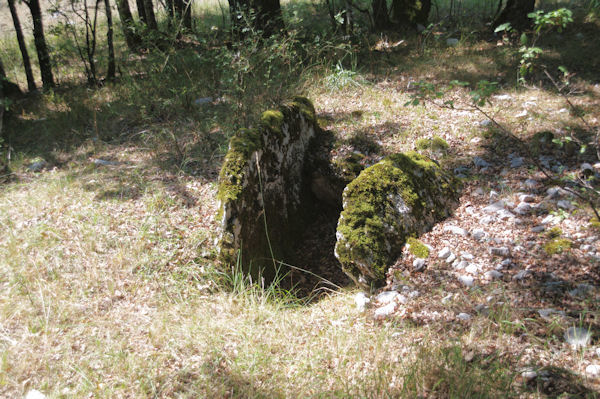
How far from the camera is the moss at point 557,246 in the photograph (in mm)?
2785

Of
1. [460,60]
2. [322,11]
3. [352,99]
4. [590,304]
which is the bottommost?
[590,304]

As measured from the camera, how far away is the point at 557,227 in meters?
2.99

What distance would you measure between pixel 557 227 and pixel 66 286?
12.8 ft

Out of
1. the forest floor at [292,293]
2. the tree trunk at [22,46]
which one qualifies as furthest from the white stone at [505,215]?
the tree trunk at [22,46]

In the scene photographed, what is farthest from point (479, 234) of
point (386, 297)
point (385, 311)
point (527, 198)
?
point (385, 311)

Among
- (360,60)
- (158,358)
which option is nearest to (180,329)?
(158,358)

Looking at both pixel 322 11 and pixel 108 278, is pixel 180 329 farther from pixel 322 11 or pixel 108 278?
pixel 322 11

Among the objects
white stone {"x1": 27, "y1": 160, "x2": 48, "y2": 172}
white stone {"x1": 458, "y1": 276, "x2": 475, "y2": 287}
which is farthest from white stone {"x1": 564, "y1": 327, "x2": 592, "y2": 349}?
white stone {"x1": 27, "y1": 160, "x2": 48, "y2": 172}

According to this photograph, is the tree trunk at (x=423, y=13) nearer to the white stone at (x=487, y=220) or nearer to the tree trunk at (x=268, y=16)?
the tree trunk at (x=268, y=16)

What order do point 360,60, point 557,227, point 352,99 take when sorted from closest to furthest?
point 557,227 < point 352,99 < point 360,60

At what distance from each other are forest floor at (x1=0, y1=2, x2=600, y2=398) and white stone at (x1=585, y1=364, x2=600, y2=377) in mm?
11

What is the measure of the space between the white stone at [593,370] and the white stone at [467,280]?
830 millimetres

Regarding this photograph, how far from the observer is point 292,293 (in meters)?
3.55

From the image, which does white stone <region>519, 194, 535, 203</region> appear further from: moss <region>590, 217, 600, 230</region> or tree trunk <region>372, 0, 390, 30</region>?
tree trunk <region>372, 0, 390, 30</region>
